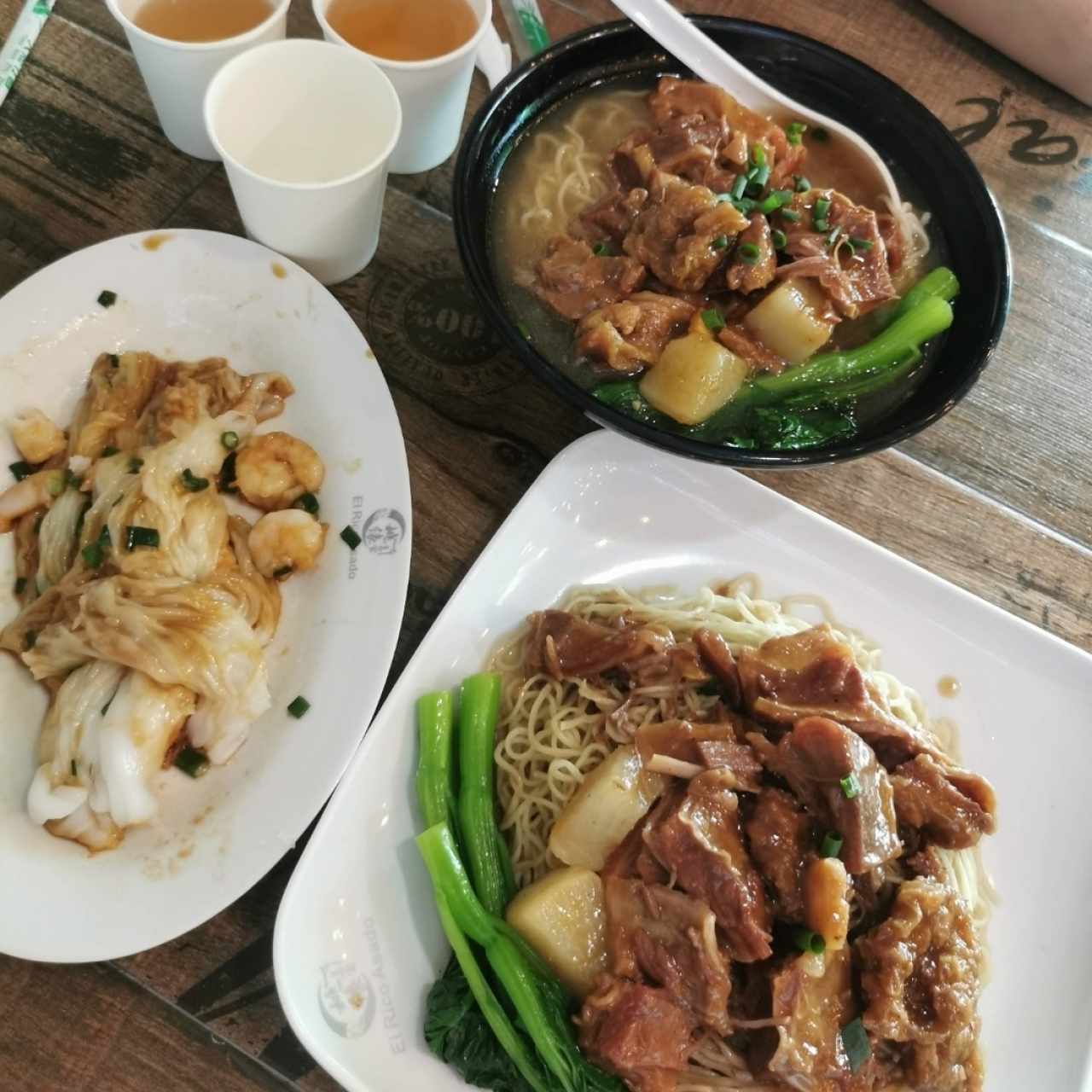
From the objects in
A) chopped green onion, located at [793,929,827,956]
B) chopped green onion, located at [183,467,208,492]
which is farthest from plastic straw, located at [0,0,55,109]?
chopped green onion, located at [793,929,827,956]

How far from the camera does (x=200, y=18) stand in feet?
7.13

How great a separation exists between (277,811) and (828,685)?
108 centimetres

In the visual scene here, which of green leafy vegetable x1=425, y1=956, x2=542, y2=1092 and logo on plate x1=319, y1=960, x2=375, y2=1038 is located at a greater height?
green leafy vegetable x1=425, y1=956, x2=542, y2=1092

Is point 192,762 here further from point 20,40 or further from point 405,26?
point 20,40

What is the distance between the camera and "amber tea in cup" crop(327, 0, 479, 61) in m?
2.24

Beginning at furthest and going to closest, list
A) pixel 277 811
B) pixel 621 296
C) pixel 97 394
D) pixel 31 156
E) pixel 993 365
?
pixel 993 365, pixel 31 156, pixel 621 296, pixel 97 394, pixel 277 811

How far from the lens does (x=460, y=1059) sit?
1.68 metres

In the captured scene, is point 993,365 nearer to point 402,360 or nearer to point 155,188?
point 402,360

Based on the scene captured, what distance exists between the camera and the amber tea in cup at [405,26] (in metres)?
2.24

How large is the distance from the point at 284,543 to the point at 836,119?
1779 mm

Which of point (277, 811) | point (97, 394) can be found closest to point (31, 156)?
point (97, 394)

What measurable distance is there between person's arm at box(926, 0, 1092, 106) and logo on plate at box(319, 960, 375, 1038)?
3110mm

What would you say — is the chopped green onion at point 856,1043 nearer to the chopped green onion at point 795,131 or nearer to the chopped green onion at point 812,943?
the chopped green onion at point 812,943

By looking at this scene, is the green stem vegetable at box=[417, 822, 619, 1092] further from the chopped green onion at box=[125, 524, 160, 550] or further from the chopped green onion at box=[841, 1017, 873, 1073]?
the chopped green onion at box=[125, 524, 160, 550]
